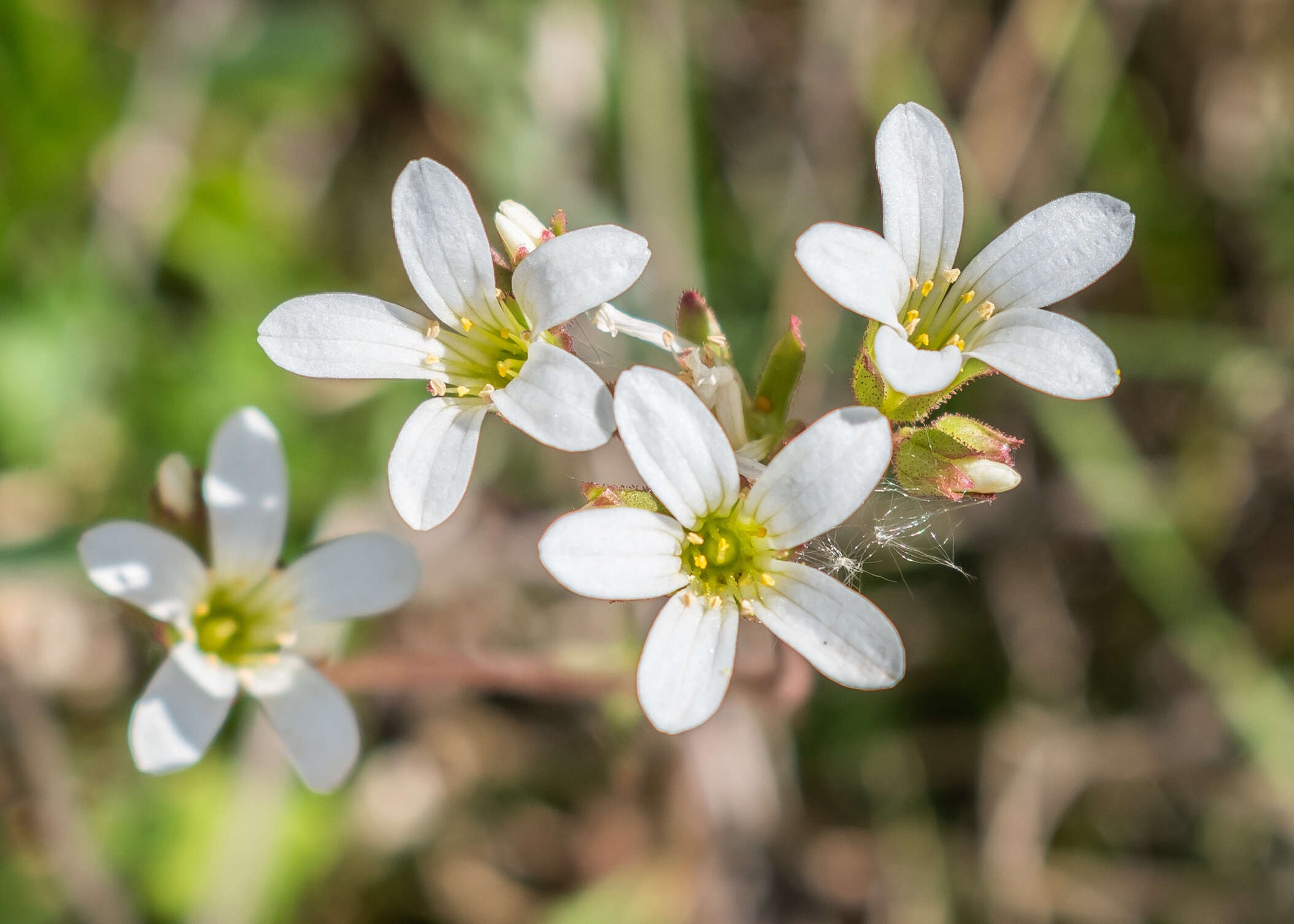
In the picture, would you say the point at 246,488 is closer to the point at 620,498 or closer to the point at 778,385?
the point at 620,498

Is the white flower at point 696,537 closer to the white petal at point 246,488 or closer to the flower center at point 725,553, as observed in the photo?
the flower center at point 725,553

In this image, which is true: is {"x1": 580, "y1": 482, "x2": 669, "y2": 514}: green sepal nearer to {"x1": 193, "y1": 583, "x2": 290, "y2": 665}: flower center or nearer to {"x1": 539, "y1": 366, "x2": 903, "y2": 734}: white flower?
{"x1": 539, "y1": 366, "x2": 903, "y2": 734}: white flower

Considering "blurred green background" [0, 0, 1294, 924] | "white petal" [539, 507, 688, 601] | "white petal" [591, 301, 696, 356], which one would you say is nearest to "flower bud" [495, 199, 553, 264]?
"white petal" [591, 301, 696, 356]

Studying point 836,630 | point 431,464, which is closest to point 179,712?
point 431,464

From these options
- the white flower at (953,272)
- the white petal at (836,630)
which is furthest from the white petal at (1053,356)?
the white petal at (836,630)

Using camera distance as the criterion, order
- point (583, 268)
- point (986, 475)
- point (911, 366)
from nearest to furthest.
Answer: point (911, 366)
point (583, 268)
point (986, 475)

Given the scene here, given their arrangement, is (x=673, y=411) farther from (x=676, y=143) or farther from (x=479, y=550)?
(x=676, y=143)

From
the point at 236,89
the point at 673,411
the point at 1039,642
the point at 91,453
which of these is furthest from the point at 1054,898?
the point at 236,89
